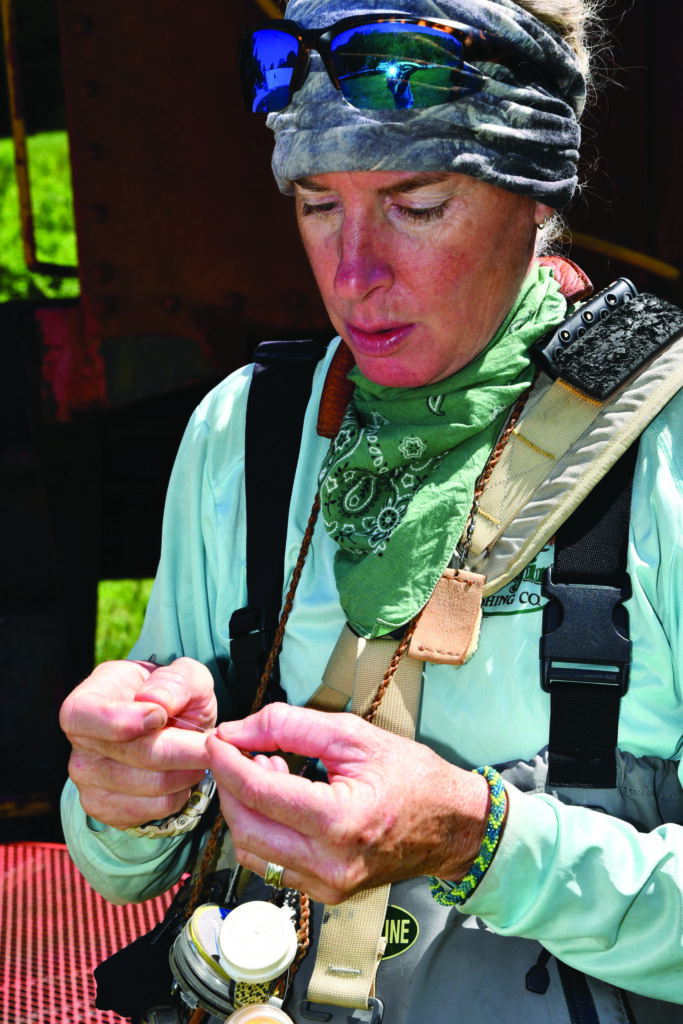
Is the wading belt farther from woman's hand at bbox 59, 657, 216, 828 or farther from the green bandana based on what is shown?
woman's hand at bbox 59, 657, 216, 828

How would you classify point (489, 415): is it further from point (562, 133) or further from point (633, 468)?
point (562, 133)

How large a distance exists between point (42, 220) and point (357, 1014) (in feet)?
24.2

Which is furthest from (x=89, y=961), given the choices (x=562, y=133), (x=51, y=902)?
(x=562, y=133)

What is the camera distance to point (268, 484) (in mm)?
1688

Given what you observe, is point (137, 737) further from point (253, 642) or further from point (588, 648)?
point (588, 648)

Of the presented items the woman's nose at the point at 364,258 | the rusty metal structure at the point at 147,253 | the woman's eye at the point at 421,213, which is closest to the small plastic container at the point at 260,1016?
the woman's nose at the point at 364,258

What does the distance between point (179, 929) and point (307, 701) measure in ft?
1.27

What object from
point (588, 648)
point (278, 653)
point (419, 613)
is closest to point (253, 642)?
point (278, 653)

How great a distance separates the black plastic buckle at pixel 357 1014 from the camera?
4.60 ft

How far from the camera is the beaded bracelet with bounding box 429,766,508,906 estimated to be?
4.27 feet

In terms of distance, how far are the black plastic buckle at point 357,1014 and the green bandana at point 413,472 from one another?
48 centimetres

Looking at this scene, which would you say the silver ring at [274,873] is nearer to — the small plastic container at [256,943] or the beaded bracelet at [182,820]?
the small plastic container at [256,943]

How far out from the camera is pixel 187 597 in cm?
177

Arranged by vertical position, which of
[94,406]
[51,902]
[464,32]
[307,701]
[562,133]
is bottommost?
[51,902]
